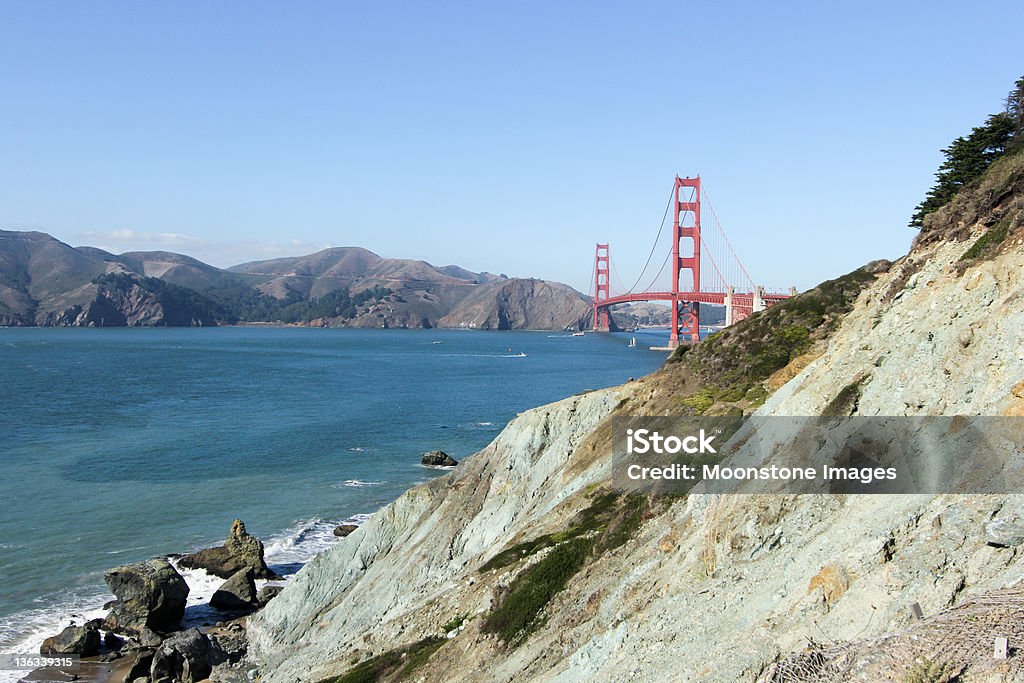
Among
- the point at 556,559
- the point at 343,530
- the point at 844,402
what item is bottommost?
the point at 343,530

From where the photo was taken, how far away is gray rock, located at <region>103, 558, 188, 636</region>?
24625 millimetres

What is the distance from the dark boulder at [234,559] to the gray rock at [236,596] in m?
1.39

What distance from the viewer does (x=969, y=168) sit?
82.3 ft

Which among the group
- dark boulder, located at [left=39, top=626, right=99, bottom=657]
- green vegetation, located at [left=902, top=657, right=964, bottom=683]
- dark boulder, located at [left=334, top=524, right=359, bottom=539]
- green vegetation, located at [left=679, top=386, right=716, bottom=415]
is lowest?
dark boulder, located at [left=39, top=626, right=99, bottom=657]

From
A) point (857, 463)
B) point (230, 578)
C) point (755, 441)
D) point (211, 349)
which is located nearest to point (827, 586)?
point (857, 463)

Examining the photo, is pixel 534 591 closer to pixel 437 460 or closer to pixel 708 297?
pixel 437 460

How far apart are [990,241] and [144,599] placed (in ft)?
86.6

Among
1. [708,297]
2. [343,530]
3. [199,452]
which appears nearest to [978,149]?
[343,530]

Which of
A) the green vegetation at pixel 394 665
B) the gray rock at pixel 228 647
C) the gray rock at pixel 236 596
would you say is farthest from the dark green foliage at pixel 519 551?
the gray rock at pixel 236 596

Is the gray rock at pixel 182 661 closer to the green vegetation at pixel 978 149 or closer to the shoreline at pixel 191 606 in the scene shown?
the shoreline at pixel 191 606

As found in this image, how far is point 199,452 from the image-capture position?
48.1 meters

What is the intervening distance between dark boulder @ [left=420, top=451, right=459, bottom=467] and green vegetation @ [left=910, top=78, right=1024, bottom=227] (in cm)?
2953

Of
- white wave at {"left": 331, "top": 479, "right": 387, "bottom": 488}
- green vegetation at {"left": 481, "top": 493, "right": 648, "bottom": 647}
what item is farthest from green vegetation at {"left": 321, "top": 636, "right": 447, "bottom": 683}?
white wave at {"left": 331, "top": 479, "right": 387, "bottom": 488}

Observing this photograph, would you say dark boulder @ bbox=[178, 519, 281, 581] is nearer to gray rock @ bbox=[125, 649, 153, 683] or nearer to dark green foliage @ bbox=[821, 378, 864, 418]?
gray rock @ bbox=[125, 649, 153, 683]
